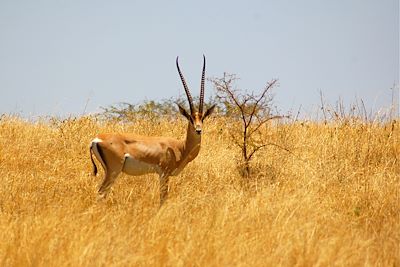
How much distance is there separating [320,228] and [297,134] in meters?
6.51

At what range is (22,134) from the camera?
12.2 meters

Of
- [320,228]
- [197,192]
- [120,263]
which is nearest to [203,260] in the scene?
[120,263]

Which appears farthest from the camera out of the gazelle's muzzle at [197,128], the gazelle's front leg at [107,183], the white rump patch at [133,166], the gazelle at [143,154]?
the gazelle's muzzle at [197,128]

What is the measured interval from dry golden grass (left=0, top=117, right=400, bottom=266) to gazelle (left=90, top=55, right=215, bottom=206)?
0.26 m

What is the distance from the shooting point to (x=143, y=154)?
8.54m

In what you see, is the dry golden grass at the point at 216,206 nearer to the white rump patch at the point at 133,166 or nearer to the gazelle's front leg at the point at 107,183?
the gazelle's front leg at the point at 107,183

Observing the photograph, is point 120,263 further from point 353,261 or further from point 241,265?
point 353,261

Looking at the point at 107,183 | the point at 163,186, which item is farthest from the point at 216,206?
the point at 107,183

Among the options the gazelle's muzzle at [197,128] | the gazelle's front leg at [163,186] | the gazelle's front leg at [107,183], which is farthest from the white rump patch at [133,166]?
the gazelle's muzzle at [197,128]

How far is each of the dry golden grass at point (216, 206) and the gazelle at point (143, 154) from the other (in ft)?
0.85

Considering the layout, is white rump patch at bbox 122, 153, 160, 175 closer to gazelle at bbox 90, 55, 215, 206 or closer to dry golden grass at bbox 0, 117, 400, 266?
gazelle at bbox 90, 55, 215, 206

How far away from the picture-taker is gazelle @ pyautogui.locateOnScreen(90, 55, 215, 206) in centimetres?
829

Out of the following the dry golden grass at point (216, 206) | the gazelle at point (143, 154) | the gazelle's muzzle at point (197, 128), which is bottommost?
the dry golden grass at point (216, 206)

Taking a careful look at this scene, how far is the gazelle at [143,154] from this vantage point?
829 cm
